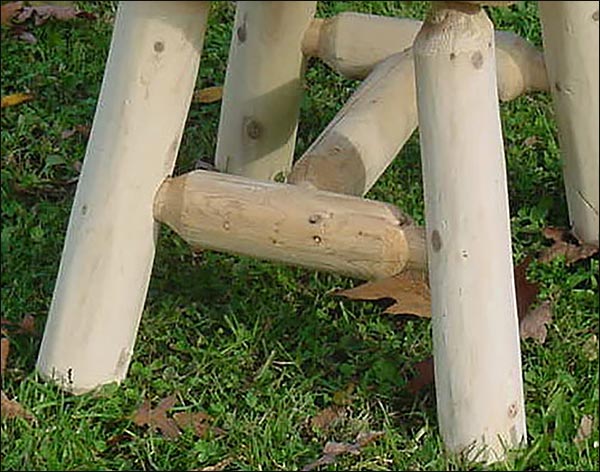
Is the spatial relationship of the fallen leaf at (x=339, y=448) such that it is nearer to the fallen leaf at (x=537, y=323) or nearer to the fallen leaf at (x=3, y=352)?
the fallen leaf at (x=537, y=323)

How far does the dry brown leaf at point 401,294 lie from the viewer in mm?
1740

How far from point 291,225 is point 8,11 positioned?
1255mm

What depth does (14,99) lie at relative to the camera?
91.3 inches

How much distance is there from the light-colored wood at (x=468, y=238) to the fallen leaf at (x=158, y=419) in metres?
0.28

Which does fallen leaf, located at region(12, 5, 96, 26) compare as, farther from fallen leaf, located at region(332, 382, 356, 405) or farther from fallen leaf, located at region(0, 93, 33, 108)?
fallen leaf, located at region(332, 382, 356, 405)

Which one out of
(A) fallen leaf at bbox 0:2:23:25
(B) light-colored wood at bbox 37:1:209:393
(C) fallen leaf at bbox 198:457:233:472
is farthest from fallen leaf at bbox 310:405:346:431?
(A) fallen leaf at bbox 0:2:23:25

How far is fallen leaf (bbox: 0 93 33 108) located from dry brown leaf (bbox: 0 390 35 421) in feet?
2.80

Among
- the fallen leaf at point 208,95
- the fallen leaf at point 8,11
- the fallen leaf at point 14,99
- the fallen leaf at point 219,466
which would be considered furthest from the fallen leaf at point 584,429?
the fallen leaf at point 8,11

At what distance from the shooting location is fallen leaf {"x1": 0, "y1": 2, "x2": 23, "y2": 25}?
261cm

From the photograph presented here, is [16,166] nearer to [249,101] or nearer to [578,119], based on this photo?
→ [249,101]

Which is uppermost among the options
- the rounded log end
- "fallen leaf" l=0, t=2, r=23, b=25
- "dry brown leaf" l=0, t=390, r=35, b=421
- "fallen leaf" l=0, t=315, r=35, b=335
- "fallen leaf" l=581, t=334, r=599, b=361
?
the rounded log end

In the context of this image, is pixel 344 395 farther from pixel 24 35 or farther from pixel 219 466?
pixel 24 35

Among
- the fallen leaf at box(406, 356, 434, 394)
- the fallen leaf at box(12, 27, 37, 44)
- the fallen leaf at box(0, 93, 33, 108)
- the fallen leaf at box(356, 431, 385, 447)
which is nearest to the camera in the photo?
the fallen leaf at box(356, 431, 385, 447)

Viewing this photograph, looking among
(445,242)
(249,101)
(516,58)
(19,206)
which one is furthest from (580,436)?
(19,206)
